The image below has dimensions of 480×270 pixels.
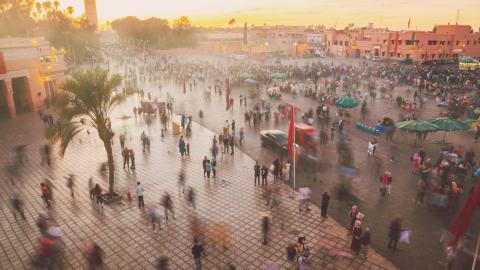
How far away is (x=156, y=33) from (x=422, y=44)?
69900mm

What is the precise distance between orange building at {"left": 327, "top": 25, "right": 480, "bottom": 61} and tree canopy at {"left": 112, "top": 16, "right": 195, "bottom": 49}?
4939 cm

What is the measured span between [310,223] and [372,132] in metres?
12.7

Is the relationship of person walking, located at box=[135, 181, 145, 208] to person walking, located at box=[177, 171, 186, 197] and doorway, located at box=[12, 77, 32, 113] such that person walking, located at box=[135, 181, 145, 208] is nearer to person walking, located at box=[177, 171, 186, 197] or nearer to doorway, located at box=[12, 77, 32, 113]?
person walking, located at box=[177, 171, 186, 197]

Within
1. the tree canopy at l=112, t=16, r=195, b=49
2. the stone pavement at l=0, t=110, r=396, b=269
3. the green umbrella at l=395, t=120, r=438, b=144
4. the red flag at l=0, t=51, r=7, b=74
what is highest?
the tree canopy at l=112, t=16, r=195, b=49

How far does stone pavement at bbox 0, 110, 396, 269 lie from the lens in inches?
377

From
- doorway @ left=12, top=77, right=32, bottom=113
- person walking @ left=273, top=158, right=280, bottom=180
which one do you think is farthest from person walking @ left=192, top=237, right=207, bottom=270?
doorway @ left=12, top=77, right=32, bottom=113

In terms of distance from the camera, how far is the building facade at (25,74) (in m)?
26.0

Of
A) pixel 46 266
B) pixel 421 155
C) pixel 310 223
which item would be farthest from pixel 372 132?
pixel 46 266

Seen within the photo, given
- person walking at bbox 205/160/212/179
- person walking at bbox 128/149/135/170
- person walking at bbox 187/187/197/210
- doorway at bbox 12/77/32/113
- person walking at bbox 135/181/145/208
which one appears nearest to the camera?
person walking at bbox 187/187/197/210

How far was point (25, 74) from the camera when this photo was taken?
27766mm

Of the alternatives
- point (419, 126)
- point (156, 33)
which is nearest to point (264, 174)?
point (419, 126)

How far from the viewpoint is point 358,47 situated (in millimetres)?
82812

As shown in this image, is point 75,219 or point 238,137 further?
point 238,137

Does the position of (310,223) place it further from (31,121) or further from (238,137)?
(31,121)
